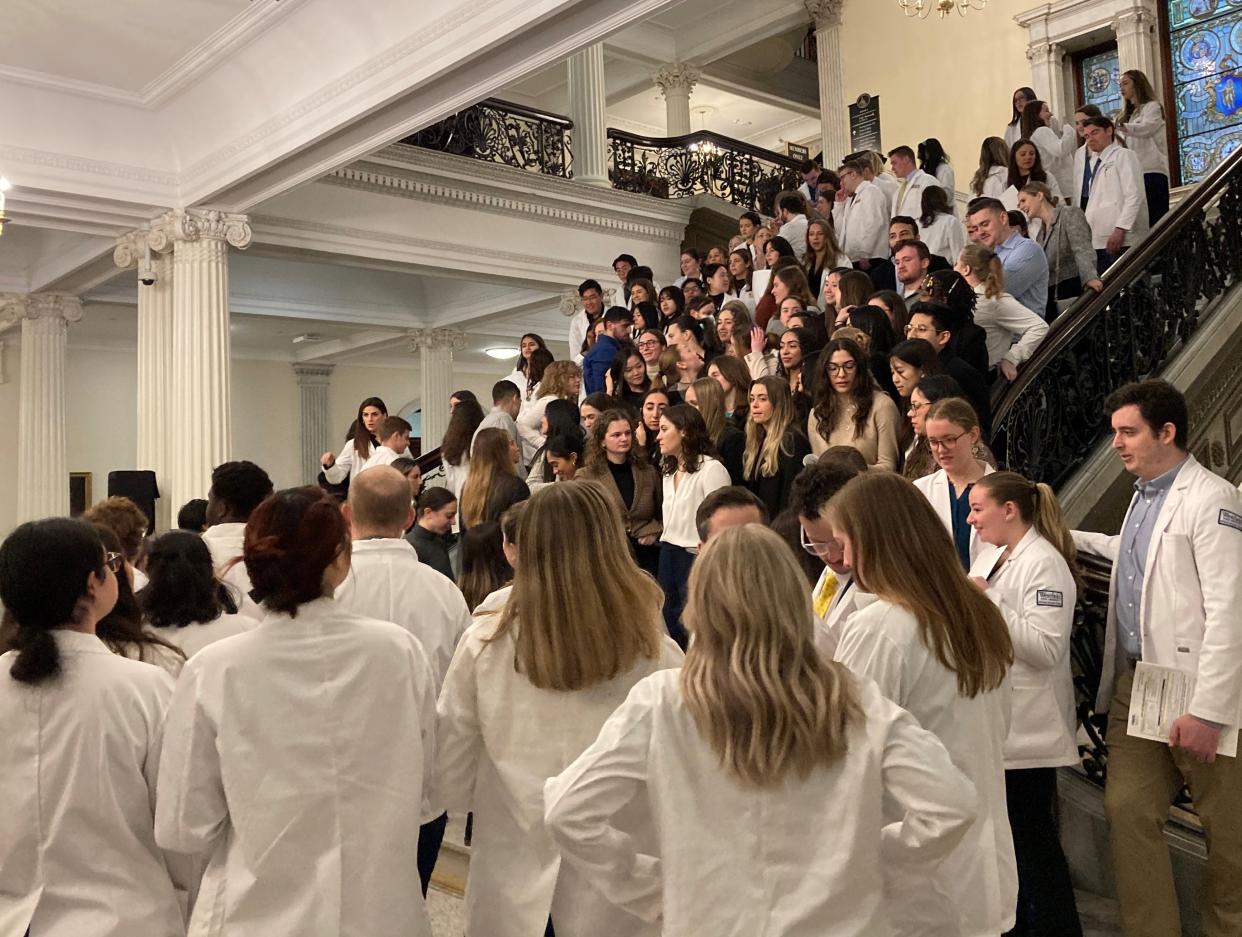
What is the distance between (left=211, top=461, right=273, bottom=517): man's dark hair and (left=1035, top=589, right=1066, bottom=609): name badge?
8.09ft

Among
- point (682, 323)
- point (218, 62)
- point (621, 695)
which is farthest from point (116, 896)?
point (218, 62)

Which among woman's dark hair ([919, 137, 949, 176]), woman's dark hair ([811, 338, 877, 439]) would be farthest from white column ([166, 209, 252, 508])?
woman's dark hair ([811, 338, 877, 439])

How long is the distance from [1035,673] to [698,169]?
1298 centimetres

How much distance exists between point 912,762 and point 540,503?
3.14 feet

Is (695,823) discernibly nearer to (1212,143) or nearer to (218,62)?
(218,62)

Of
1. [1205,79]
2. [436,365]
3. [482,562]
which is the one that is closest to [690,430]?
[482,562]

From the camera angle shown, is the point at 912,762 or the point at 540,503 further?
the point at 540,503

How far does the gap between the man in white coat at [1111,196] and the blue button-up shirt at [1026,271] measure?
1.65 meters

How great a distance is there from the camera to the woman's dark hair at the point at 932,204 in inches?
325

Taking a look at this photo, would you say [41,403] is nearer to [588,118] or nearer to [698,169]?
[588,118]

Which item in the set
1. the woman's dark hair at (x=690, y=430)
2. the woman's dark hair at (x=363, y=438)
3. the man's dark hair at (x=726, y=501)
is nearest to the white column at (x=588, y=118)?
the woman's dark hair at (x=363, y=438)

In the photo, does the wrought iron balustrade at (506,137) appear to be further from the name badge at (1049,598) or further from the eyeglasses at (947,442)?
the name badge at (1049,598)

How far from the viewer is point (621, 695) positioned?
2.48 metres

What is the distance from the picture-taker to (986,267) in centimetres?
625
